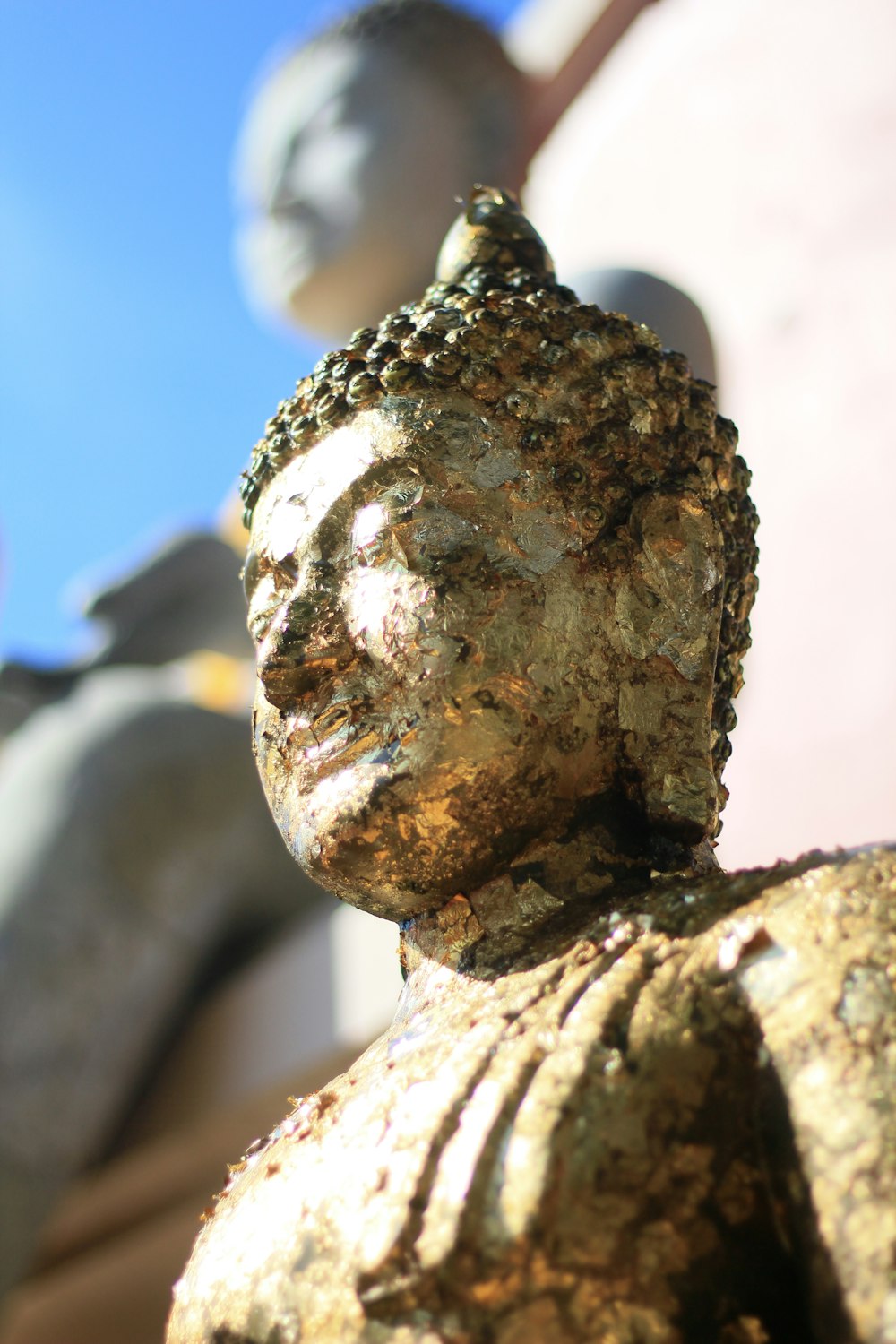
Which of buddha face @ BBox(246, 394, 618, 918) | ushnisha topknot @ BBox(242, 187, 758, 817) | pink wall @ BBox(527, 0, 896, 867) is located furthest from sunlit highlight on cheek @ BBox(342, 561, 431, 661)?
pink wall @ BBox(527, 0, 896, 867)

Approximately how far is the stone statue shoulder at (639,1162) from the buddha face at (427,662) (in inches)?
7.3

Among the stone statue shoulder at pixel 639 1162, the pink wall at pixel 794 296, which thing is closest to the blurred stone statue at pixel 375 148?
the pink wall at pixel 794 296

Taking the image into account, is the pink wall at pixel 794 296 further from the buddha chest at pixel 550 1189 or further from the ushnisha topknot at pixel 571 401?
the buddha chest at pixel 550 1189

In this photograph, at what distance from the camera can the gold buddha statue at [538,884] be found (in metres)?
1.12

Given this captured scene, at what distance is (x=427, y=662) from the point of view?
56.0 inches

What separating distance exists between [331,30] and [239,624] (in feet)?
6.09

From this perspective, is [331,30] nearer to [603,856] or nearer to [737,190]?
[737,190]

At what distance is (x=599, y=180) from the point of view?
378 centimetres

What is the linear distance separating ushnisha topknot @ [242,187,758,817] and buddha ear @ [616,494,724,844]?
36mm

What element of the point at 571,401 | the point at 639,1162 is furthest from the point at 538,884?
the point at 571,401

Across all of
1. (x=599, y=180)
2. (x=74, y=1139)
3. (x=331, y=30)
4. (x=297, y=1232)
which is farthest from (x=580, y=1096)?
(x=331, y=30)

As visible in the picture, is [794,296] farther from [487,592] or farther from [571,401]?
[487,592]

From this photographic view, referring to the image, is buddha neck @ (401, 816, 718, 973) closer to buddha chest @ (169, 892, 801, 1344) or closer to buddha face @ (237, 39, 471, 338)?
buddha chest @ (169, 892, 801, 1344)

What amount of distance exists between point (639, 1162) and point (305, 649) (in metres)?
0.60
